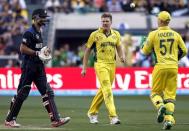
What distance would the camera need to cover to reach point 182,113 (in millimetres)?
19766

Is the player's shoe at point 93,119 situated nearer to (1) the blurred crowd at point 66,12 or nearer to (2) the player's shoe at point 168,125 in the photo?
(2) the player's shoe at point 168,125

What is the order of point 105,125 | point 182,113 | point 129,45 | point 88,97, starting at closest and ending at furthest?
point 105,125 < point 182,113 < point 88,97 < point 129,45

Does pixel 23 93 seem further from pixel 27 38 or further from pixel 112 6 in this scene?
pixel 112 6

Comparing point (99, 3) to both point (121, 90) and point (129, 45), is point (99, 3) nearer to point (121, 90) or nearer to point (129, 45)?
point (129, 45)

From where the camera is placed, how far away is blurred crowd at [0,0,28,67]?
32.5m

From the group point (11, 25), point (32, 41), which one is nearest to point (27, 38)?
point (32, 41)

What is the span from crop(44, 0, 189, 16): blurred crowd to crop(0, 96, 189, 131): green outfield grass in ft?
27.4

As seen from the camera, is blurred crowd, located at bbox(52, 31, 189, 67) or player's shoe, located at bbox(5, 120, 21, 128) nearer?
player's shoe, located at bbox(5, 120, 21, 128)

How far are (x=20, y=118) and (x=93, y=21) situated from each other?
16.2 meters

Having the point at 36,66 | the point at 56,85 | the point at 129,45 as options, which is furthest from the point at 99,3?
the point at 36,66

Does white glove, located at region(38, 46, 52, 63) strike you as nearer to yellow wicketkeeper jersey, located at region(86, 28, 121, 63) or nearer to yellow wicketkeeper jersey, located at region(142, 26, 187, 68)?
yellow wicketkeeper jersey, located at region(86, 28, 121, 63)

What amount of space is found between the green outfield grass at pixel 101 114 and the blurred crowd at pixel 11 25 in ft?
20.9

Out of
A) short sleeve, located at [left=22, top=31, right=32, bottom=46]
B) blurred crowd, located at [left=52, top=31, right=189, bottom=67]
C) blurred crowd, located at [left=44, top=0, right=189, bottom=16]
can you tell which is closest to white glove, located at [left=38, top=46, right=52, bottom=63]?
short sleeve, located at [left=22, top=31, right=32, bottom=46]

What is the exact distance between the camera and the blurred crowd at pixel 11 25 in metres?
32.5
